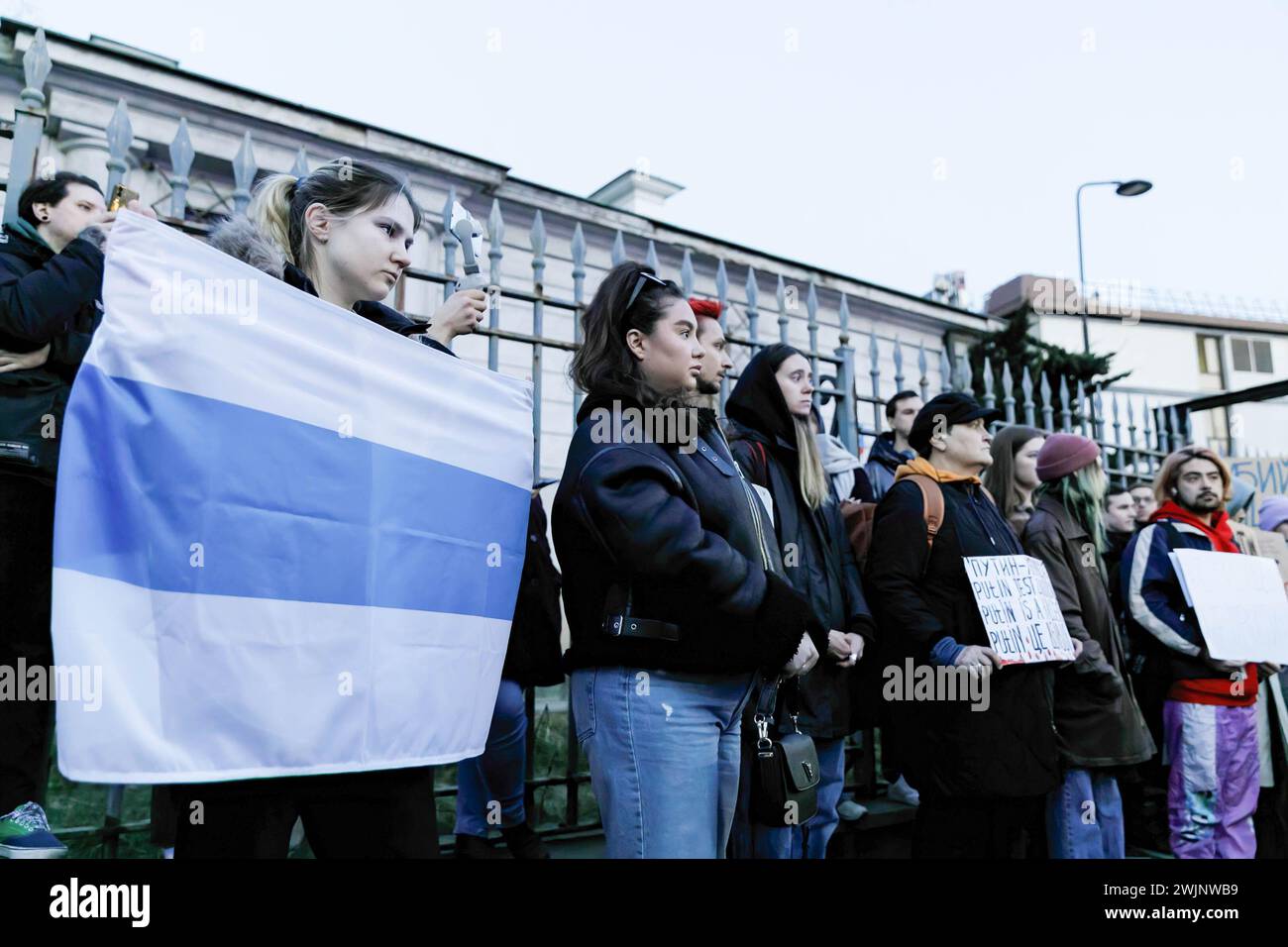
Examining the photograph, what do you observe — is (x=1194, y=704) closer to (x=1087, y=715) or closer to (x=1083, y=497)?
(x=1087, y=715)

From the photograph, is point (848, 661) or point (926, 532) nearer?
point (848, 661)

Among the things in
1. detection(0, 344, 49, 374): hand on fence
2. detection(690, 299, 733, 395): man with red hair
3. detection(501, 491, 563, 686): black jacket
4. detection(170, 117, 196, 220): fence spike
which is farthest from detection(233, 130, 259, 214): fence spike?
detection(690, 299, 733, 395): man with red hair

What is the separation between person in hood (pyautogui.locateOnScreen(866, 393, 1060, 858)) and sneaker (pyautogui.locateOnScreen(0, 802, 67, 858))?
266 centimetres

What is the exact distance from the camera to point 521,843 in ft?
10.9

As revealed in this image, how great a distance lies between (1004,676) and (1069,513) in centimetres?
127

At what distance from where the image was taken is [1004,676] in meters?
3.17

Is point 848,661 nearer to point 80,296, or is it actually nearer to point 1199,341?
point 80,296

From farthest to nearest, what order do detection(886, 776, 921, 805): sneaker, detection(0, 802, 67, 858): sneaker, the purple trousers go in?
detection(886, 776, 921, 805): sneaker < the purple trousers < detection(0, 802, 67, 858): sneaker

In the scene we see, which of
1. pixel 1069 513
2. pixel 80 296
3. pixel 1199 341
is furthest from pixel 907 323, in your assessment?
pixel 1199 341

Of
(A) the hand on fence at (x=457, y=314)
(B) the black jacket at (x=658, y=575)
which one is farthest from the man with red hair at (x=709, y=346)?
(A) the hand on fence at (x=457, y=314)

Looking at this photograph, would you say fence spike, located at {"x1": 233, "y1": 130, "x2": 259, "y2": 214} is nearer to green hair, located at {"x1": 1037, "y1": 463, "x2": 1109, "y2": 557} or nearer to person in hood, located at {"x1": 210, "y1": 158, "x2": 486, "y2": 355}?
person in hood, located at {"x1": 210, "y1": 158, "x2": 486, "y2": 355}

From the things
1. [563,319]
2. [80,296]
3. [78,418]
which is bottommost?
[78,418]

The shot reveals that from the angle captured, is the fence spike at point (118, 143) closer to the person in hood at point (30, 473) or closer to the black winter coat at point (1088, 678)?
the person in hood at point (30, 473)

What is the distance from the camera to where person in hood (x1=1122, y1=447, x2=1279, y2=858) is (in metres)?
4.00
